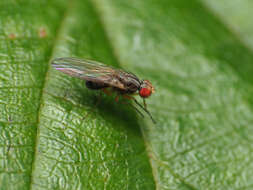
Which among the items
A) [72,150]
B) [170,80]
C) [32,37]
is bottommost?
[72,150]

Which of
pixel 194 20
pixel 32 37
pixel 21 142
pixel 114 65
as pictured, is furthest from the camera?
pixel 194 20

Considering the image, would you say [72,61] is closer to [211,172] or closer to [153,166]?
[153,166]

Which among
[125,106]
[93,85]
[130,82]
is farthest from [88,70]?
[125,106]

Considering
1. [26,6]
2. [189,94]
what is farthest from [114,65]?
[26,6]

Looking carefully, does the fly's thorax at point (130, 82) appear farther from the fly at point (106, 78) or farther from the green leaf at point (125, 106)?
the green leaf at point (125, 106)

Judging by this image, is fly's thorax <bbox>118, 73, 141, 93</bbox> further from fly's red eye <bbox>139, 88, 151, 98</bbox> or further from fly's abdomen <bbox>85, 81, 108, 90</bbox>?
fly's abdomen <bbox>85, 81, 108, 90</bbox>

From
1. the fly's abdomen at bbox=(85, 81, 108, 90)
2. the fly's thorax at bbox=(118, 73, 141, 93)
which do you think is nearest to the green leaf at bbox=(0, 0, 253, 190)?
the fly's abdomen at bbox=(85, 81, 108, 90)

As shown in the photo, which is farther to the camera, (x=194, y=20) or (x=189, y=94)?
(x=194, y=20)

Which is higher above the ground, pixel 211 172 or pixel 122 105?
pixel 122 105
